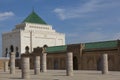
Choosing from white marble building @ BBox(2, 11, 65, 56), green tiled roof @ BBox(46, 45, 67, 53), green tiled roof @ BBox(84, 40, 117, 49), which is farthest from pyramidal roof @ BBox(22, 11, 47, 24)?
green tiled roof @ BBox(84, 40, 117, 49)

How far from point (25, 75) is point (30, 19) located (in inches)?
1240

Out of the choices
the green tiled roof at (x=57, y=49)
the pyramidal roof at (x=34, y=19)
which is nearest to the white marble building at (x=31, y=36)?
the pyramidal roof at (x=34, y=19)

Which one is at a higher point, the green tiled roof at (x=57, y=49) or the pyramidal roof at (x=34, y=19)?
the pyramidal roof at (x=34, y=19)

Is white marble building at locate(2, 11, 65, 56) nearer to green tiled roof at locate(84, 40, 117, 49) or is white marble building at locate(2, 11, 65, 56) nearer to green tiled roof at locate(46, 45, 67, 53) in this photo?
green tiled roof at locate(46, 45, 67, 53)

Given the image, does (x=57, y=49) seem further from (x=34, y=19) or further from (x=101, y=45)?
(x=34, y=19)

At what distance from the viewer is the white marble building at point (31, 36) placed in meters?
43.6

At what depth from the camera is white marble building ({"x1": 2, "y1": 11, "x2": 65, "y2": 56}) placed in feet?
143

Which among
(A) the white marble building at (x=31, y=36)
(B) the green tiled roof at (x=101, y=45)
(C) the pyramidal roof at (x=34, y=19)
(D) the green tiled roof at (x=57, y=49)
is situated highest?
(C) the pyramidal roof at (x=34, y=19)

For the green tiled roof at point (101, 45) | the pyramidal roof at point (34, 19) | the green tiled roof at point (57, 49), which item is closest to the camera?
the green tiled roof at point (101, 45)

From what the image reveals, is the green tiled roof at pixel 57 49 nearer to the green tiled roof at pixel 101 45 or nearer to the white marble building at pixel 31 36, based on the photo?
the green tiled roof at pixel 101 45

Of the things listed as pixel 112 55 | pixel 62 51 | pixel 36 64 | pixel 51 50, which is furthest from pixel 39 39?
pixel 36 64

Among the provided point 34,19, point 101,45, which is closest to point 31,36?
point 34,19

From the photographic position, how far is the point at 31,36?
44094mm

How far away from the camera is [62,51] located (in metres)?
33.9
